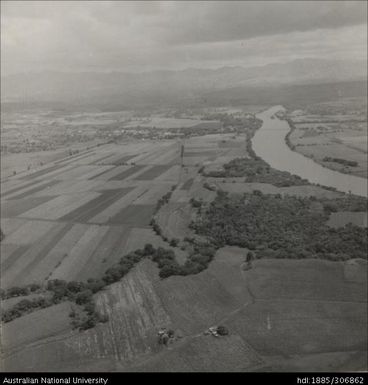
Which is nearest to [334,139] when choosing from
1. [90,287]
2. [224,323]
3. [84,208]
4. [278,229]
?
[278,229]

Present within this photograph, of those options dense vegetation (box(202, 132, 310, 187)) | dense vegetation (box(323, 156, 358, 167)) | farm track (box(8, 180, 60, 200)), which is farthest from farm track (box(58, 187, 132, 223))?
dense vegetation (box(323, 156, 358, 167))

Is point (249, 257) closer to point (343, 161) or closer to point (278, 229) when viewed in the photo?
point (278, 229)

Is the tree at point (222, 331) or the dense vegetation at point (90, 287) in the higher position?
the dense vegetation at point (90, 287)

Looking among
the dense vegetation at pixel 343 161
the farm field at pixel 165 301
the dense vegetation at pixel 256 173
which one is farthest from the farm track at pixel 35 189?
the dense vegetation at pixel 343 161

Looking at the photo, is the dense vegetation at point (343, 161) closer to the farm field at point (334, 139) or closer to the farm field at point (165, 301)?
the farm field at point (334, 139)

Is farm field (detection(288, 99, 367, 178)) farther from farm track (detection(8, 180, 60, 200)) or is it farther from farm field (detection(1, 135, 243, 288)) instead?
farm track (detection(8, 180, 60, 200))
